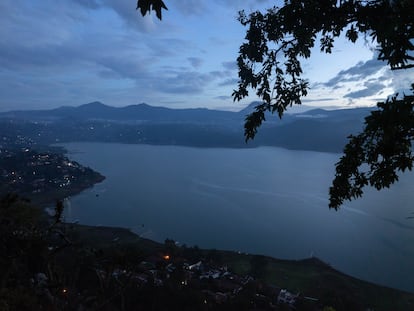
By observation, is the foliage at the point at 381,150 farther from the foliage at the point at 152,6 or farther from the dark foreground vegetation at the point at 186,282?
the dark foreground vegetation at the point at 186,282

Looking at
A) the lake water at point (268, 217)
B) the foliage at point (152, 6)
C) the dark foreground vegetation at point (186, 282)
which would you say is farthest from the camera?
the lake water at point (268, 217)

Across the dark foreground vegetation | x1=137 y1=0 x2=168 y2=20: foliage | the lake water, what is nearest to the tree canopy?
x1=137 y1=0 x2=168 y2=20: foliage

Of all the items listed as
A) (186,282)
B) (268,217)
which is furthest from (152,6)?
(268,217)

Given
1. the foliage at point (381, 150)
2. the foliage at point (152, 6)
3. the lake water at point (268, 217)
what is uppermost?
the foliage at point (152, 6)

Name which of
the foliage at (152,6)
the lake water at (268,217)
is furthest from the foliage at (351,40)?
the lake water at (268,217)

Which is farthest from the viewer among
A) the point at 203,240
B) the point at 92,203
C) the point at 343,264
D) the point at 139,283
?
the point at 92,203

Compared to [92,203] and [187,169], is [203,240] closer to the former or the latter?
[92,203]

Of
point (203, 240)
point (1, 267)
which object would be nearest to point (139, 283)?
point (1, 267)
